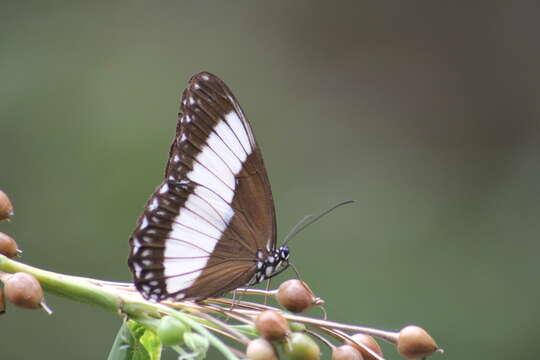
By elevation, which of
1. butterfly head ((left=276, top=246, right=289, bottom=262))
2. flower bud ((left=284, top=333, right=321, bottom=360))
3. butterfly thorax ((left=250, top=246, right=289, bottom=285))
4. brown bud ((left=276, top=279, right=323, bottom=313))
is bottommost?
flower bud ((left=284, top=333, right=321, bottom=360))

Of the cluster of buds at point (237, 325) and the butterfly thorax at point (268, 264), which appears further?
the butterfly thorax at point (268, 264)

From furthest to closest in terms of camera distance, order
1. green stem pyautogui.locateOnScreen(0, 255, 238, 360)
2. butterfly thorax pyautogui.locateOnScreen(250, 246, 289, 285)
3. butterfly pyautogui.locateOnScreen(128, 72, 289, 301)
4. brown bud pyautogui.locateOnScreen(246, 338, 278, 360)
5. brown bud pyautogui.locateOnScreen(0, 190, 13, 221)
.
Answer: butterfly thorax pyautogui.locateOnScreen(250, 246, 289, 285), butterfly pyautogui.locateOnScreen(128, 72, 289, 301), brown bud pyautogui.locateOnScreen(0, 190, 13, 221), green stem pyautogui.locateOnScreen(0, 255, 238, 360), brown bud pyautogui.locateOnScreen(246, 338, 278, 360)

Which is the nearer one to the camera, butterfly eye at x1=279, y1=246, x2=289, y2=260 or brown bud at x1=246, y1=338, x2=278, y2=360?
brown bud at x1=246, y1=338, x2=278, y2=360

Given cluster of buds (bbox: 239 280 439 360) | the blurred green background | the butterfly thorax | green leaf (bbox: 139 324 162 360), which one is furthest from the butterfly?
the blurred green background

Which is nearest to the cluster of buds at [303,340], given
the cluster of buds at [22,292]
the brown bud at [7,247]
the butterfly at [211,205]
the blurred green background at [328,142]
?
the butterfly at [211,205]

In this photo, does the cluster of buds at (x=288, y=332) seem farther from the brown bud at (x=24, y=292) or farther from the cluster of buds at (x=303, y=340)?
the brown bud at (x=24, y=292)

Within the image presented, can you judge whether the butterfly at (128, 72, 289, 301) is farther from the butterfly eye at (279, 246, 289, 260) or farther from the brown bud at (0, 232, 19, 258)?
the brown bud at (0, 232, 19, 258)

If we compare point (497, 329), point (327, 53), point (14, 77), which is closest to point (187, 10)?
→ point (327, 53)

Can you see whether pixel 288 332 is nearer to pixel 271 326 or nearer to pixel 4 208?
pixel 271 326
